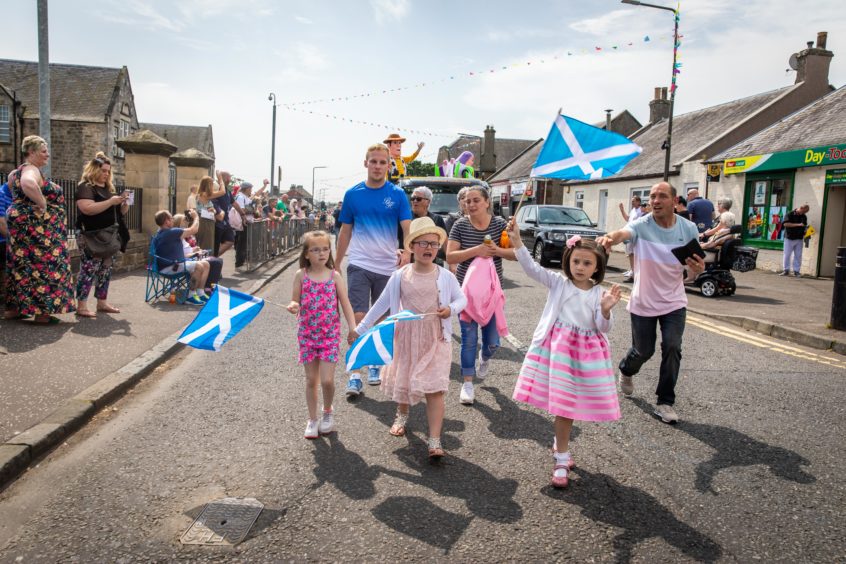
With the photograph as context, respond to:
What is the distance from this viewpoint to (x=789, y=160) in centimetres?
1844

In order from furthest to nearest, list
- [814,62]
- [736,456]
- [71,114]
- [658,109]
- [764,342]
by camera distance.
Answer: [71,114] < [658,109] < [814,62] < [764,342] < [736,456]

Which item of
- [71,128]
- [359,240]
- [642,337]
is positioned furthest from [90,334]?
[71,128]

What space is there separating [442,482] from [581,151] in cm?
286

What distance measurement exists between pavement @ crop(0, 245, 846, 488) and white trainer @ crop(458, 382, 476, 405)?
2.79 metres

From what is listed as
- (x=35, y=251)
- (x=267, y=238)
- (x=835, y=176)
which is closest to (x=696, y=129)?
(x=835, y=176)

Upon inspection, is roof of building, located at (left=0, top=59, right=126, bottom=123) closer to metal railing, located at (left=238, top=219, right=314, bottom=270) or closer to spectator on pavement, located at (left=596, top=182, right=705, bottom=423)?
metal railing, located at (left=238, top=219, right=314, bottom=270)

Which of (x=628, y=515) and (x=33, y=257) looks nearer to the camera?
(x=628, y=515)

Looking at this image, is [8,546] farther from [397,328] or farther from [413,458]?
[397,328]

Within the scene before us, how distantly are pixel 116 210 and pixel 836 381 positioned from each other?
8.40 meters

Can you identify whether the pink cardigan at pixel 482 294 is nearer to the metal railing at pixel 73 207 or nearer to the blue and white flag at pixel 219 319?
the blue and white flag at pixel 219 319

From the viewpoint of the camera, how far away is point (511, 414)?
495 cm

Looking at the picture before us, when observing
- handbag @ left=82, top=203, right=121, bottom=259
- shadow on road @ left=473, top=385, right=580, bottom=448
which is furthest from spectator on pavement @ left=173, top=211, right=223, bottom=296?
shadow on road @ left=473, top=385, right=580, bottom=448

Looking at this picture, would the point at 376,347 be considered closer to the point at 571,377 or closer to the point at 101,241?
the point at 571,377

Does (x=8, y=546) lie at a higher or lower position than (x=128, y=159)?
lower
